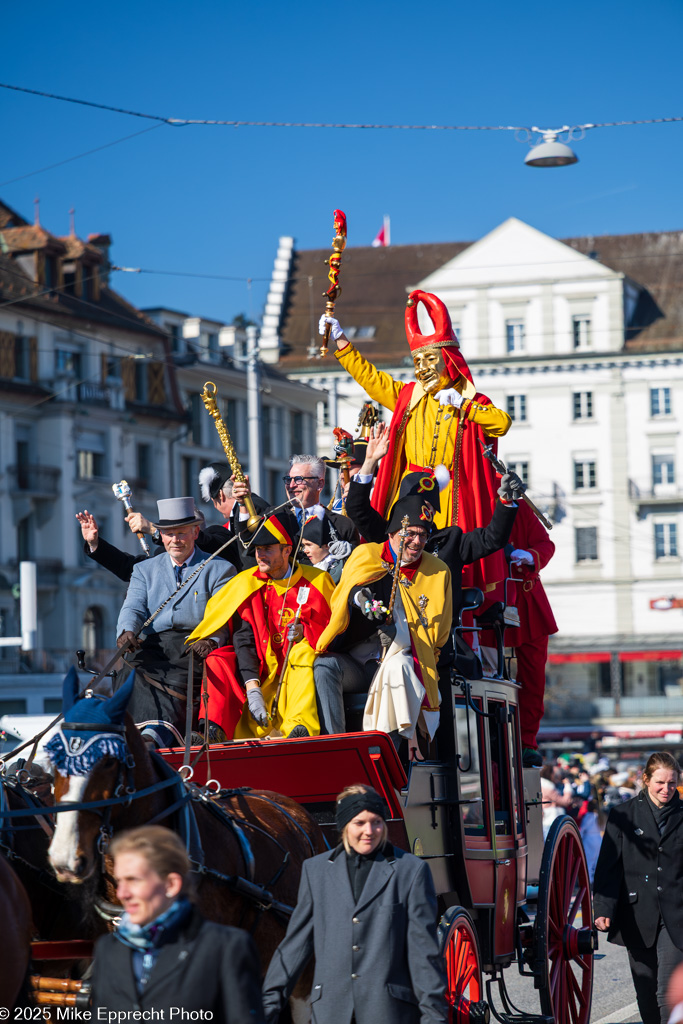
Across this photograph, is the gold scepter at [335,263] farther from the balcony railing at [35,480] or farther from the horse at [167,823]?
the balcony railing at [35,480]

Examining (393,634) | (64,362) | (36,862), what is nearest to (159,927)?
(36,862)

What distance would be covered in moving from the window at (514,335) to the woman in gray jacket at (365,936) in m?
52.5

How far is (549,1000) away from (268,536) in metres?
A: 3.29

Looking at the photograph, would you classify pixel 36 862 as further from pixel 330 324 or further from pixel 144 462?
pixel 144 462

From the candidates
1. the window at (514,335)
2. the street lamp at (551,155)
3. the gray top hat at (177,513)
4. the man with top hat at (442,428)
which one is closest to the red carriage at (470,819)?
the man with top hat at (442,428)

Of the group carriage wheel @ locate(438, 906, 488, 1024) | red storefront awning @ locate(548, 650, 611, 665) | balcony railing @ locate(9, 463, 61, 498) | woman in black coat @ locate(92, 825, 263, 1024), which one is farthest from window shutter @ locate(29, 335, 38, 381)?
woman in black coat @ locate(92, 825, 263, 1024)

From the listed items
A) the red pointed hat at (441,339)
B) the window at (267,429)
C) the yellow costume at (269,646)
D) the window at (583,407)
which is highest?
the window at (583,407)

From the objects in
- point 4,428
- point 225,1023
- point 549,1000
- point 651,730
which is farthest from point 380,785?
point 651,730

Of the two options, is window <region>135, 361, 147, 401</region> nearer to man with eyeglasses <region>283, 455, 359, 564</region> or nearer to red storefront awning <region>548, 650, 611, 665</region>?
red storefront awning <region>548, 650, 611, 665</region>

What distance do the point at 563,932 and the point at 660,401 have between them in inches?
1978

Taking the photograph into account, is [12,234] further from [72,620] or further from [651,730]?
[651,730]

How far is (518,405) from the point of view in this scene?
2311 inches

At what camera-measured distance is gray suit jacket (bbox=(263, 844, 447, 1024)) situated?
17.8 feet

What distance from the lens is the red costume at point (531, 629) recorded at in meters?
10.2
